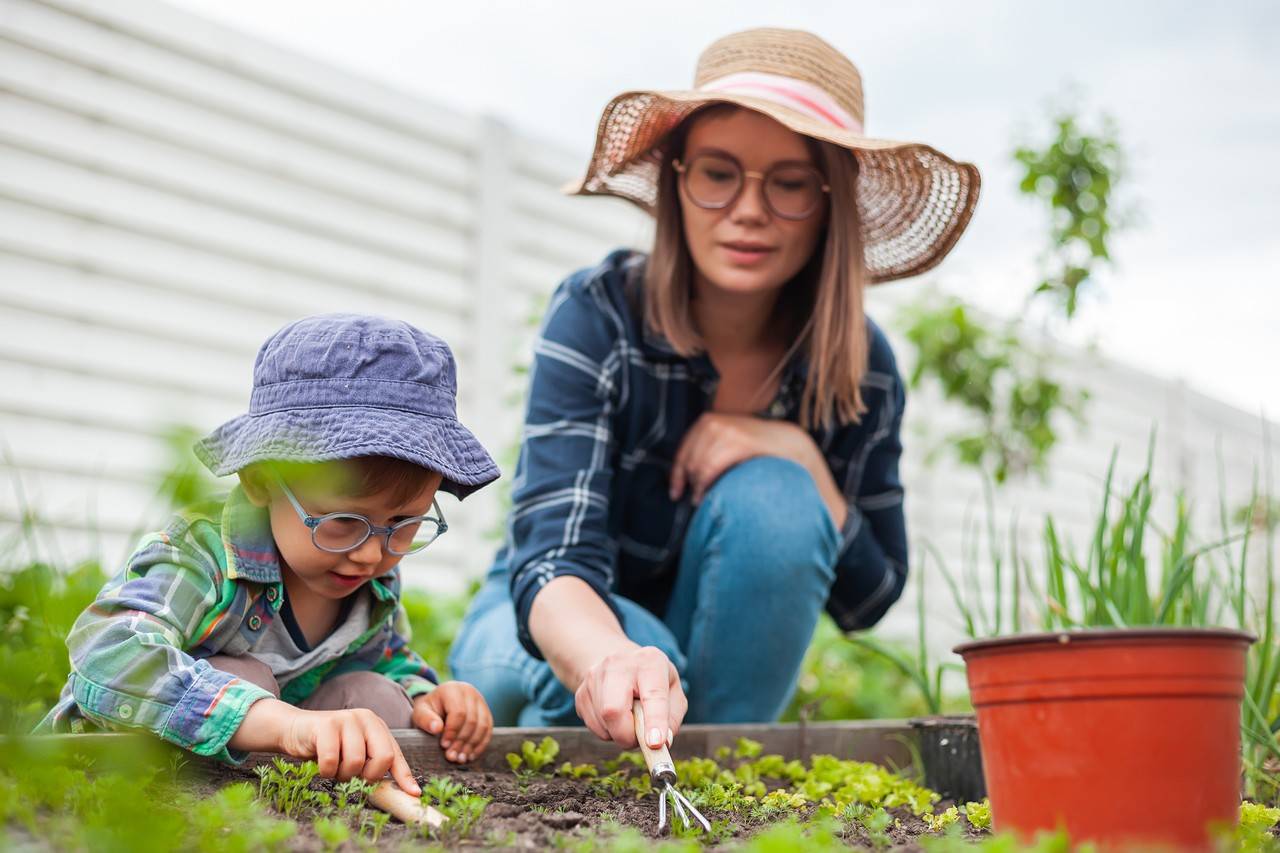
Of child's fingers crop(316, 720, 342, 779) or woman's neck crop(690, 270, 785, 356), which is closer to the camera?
child's fingers crop(316, 720, 342, 779)

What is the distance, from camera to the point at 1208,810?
43.3 inches

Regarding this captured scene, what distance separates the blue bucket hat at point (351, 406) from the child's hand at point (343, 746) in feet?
1.05

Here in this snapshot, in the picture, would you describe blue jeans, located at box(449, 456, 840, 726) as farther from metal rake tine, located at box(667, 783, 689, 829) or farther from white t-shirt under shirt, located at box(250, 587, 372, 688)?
metal rake tine, located at box(667, 783, 689, 829)

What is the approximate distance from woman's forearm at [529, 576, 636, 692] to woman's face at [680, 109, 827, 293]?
661mm

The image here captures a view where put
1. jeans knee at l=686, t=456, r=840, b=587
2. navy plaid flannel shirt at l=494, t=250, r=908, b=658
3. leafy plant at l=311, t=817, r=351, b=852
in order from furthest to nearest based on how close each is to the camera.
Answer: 1. jeans knee at l=686, t=456, r=840, b=587
2. navy plaid flannel shirt at l=494, t=250, r=908, b=658
3. leafy plant at l=311, t=817, r=351, b=852

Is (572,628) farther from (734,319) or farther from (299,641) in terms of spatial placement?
(734,319)

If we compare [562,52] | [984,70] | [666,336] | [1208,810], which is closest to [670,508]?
[666,336]

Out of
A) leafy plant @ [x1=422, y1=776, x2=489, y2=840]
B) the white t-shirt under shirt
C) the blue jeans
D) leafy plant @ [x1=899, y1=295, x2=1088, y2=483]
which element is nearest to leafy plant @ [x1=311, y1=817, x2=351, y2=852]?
leafy plant @ [x1=422, y1=776, x2=489, y2=840]

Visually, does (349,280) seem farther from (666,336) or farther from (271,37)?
(666,336)

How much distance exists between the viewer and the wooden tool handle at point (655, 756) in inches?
52.8

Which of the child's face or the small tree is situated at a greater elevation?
the small tree

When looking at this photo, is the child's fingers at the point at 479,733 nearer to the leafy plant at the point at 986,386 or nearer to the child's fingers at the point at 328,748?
the child's fingers at the point at 328,748

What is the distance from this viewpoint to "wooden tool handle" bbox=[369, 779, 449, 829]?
4.06ft

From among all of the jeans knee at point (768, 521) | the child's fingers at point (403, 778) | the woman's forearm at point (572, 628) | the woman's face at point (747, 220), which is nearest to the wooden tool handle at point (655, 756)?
the woman's forearm at point (572, 628)
